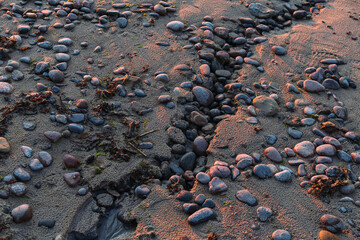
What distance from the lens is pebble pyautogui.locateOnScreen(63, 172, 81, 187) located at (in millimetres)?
3182

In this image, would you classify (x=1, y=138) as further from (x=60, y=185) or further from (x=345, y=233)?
(x=345, y=233)

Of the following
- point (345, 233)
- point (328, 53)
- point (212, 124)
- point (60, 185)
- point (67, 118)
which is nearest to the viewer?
point (345, 233)

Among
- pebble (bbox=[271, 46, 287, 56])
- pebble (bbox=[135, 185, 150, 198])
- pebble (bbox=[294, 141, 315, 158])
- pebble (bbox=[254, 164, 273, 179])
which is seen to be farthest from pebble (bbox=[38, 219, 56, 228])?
pebble (bbox=[271, 46, 287, 56])

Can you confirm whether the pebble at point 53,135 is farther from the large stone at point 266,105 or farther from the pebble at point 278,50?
the pebble at point 278,50

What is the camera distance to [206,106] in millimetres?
4211

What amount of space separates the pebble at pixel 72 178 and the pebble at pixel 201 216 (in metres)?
1.13

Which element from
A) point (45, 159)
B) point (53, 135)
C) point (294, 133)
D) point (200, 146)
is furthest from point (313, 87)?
point (45, 159)

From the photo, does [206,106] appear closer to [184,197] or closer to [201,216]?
[184,197]

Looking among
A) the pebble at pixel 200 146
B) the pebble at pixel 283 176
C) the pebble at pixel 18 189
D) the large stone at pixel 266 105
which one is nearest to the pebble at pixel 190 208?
the pebble at pixel 200 146

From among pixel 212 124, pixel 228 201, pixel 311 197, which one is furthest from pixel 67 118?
pixel 311 197

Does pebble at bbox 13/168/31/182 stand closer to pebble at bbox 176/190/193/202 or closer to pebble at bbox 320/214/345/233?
pebble at bbox 176/190/193/202

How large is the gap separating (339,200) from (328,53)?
8.62 feet

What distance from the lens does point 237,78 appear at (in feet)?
14.9

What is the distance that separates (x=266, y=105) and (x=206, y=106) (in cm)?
73
